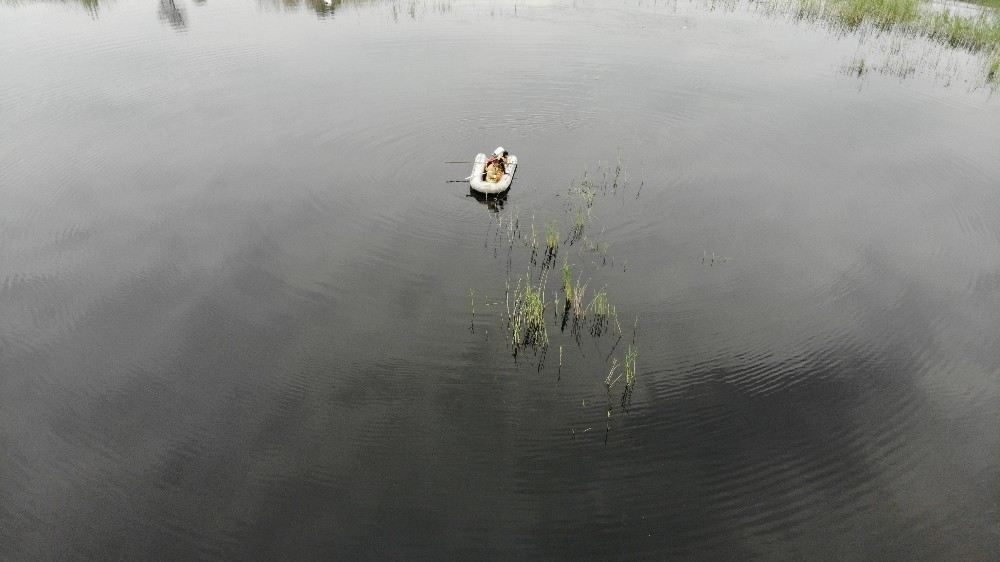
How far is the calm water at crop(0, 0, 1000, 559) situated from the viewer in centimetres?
804

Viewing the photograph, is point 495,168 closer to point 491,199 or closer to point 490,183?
point 490,183

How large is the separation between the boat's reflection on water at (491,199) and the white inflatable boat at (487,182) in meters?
0.14

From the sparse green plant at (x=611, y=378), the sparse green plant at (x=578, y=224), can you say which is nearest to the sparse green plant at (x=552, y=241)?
the sparse green plant at (x=578, y=224)

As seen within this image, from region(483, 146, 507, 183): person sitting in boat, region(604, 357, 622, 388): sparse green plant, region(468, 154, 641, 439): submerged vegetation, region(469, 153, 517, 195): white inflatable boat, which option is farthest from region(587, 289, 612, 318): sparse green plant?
region(483, 146, 507, 183): person sitting in boat

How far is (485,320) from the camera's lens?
11.3m

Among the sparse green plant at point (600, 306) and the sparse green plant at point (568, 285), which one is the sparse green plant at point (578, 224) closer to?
the sparse green plant at point (568, 285)

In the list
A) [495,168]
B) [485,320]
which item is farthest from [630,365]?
[495,168]

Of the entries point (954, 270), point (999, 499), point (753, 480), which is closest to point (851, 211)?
point (954, 270)

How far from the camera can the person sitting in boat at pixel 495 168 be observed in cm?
1515

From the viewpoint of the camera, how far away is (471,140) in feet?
59.3

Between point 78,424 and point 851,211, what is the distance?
679 inches

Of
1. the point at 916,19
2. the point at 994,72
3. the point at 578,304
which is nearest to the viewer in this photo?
the point at 578,304

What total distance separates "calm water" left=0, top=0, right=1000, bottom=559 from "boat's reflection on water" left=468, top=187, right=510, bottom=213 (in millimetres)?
293

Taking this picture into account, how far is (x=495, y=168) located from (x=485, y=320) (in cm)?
549
